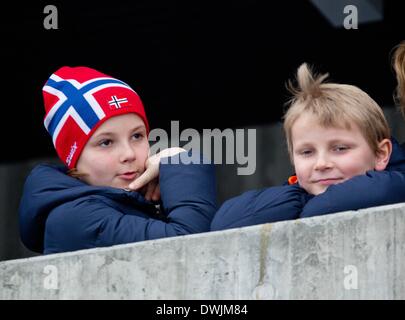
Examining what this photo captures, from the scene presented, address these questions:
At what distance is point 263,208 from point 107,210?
0.49m

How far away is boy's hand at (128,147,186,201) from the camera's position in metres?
4.32

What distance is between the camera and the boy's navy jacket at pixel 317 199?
3.73 meters

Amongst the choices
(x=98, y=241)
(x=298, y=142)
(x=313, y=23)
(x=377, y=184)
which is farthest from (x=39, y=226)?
(x=313, y=23)

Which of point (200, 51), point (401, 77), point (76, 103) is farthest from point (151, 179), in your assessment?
point (200, 51)

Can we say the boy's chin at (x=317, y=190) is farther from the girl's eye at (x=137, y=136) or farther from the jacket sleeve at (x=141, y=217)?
the girl's eye at (x=137, y=136)

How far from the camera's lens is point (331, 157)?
396 centimetres

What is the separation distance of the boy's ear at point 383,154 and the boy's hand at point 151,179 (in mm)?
597

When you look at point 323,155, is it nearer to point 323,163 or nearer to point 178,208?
point 323,163

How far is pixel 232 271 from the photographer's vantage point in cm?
351

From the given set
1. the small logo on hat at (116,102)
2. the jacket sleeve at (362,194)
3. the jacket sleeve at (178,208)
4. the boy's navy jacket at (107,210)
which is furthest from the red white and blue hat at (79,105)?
the jacket sleeve at (362,194)

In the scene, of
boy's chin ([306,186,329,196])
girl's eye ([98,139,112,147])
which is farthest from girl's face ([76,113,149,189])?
boy's chin ([306,186,329,196])

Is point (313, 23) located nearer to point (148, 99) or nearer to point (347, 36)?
point (347, 36)

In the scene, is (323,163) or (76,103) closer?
(323,163)

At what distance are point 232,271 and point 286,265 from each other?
128mm
